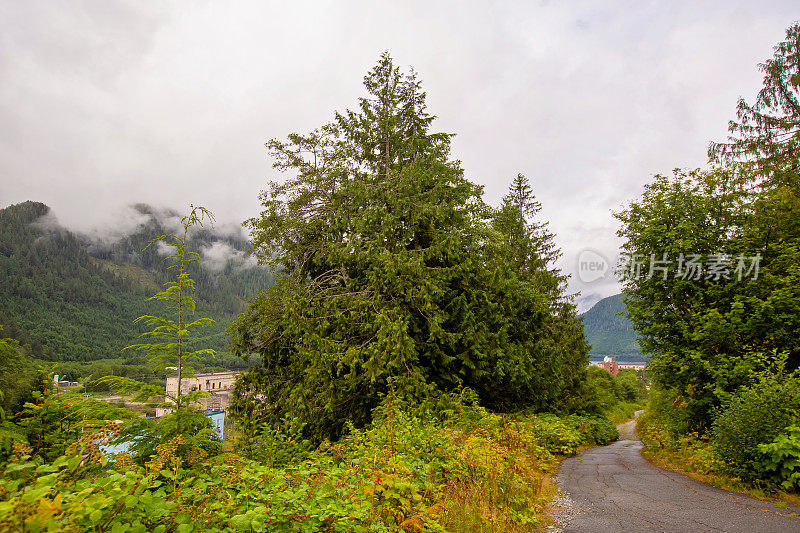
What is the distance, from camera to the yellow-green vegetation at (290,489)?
95.5 inches

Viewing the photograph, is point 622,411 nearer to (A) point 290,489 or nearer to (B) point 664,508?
(B) point 664,508

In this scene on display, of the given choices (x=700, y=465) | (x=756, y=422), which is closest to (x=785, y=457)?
(x=756, y=422)

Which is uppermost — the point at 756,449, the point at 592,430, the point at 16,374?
the point at 16,374

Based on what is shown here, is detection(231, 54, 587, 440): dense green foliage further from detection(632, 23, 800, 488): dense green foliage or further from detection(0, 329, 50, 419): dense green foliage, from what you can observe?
detection(0, 329, 50, 419): dense green foliage

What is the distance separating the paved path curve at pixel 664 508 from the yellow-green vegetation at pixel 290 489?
2.04 ft

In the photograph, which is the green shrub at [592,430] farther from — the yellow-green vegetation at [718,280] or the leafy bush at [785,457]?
the leafy bush at [785,457]

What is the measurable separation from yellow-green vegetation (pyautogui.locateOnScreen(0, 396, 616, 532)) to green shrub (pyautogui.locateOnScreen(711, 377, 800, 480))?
354 cm

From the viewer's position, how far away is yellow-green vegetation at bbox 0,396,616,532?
95.5 inches

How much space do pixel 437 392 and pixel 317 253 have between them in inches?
253

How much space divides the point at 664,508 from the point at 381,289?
874cm

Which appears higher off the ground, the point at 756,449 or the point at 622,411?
the point at 756,449

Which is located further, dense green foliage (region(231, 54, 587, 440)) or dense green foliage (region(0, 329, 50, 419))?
dense green foliage (region(231, 54, 587, 440))

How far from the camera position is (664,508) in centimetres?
599

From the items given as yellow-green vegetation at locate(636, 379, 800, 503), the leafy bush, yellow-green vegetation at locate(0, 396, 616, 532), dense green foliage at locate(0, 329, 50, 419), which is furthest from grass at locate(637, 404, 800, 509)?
dense green foliage at locate(0, 329, 50, 419)
